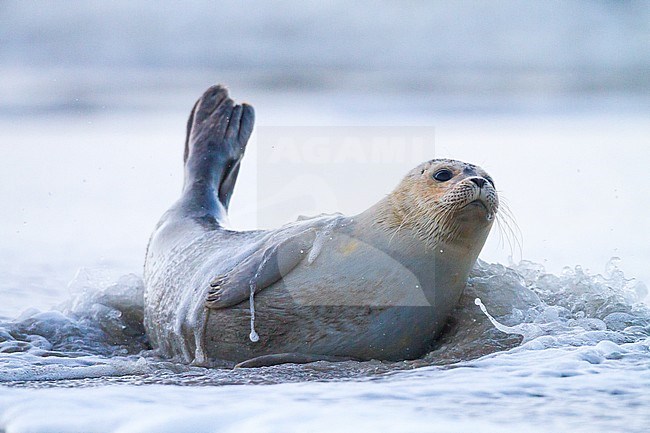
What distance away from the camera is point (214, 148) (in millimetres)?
5316

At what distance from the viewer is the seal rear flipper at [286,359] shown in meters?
3.61

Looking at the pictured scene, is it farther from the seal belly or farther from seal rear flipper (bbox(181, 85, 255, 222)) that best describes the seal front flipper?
seal rear flipper (bbox(181, 85, 255, 222))

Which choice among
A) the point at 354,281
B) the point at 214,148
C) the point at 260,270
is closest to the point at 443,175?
the point at 354,281

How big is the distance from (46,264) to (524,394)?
3718 millimetres

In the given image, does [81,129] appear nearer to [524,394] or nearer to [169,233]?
[169,233]

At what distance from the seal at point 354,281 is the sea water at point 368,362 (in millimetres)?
86

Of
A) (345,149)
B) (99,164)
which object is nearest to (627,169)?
(345,149)

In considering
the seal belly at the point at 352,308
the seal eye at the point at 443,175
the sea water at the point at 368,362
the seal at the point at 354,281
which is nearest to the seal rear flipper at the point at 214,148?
the sea water at the point at 368,362

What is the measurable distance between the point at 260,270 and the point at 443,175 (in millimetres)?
688

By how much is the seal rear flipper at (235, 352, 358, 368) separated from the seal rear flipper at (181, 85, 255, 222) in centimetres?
131

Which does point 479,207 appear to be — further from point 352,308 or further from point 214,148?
point 214,148

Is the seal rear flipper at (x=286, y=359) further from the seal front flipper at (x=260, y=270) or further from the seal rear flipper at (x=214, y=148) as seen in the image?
the seal rear flipper at (x=214, y=148)

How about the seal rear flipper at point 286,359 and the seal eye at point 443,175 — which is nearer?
the seal rear flipper at point 286,359

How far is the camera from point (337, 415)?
287cm
